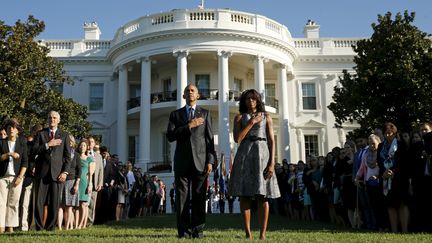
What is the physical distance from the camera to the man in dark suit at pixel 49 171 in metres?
7.89

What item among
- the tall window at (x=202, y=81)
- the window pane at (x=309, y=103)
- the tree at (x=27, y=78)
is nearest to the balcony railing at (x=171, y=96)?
the tall window at (x=202, y=81)

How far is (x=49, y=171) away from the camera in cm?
796

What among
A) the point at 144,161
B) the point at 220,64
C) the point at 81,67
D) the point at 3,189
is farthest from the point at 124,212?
the point at 81,67

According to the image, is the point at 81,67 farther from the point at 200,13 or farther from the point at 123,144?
the point at 200,13

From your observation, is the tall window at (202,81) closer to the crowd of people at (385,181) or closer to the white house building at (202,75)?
the white house building at (202,75)

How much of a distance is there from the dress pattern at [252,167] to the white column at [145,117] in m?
22.6

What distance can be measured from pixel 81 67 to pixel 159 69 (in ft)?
18.9

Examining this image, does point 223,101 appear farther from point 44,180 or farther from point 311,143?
point 44,180

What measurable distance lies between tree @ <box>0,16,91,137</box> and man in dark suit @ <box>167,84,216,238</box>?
15.0 metres

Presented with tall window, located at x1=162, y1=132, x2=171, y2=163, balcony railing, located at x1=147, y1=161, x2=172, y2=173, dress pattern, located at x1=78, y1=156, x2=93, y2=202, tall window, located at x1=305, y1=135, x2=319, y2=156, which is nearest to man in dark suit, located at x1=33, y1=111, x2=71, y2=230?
dress pattern, located at x1=78, y1=156, x2=93, y2=202

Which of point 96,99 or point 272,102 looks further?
point 96,99

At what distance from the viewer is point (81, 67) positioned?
3359cm

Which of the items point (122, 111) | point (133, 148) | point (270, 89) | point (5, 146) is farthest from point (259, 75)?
point (5, 146)

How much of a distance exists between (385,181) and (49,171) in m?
5.74
